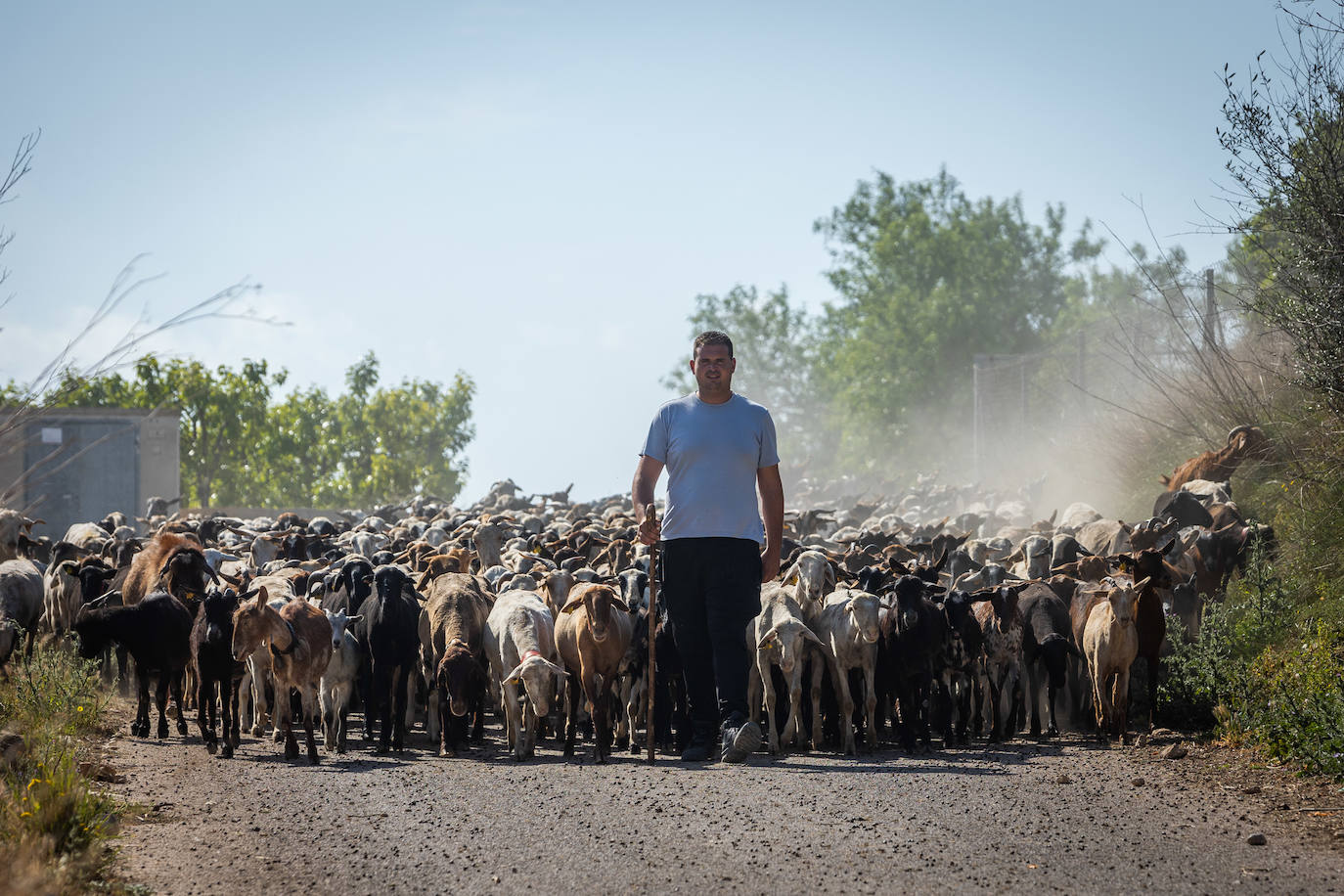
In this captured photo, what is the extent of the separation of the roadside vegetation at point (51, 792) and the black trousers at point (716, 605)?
11.8 ft

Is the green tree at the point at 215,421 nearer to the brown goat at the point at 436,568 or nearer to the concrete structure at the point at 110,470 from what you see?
the concrete structure at the point at 110,470

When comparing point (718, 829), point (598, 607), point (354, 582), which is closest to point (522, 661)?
point (598, 607)

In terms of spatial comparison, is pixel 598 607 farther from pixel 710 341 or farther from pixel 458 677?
pixel 710 341

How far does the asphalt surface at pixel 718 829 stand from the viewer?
6184mm

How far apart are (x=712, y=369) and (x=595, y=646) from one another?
3146 millimetres

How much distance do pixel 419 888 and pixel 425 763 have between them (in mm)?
4192

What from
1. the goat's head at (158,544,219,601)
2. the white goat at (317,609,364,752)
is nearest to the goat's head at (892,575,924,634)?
the white goat at (317,609,364,752)

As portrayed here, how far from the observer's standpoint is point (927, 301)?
201 ft

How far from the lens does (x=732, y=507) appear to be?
884cm

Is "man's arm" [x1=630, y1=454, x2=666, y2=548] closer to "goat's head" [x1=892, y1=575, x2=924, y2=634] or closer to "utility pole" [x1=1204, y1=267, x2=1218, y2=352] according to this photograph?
"goat's head" [x1=892, y1=575, x2=924, y2=634]

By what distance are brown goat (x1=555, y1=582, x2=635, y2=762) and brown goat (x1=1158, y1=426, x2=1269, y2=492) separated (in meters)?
11.5

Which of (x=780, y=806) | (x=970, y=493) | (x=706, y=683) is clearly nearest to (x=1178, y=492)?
(x=706, y=683)

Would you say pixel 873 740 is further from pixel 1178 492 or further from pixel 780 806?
pixel 1178 492

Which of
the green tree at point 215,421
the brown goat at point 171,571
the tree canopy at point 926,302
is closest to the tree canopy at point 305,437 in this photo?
the green tree at point 215,421
